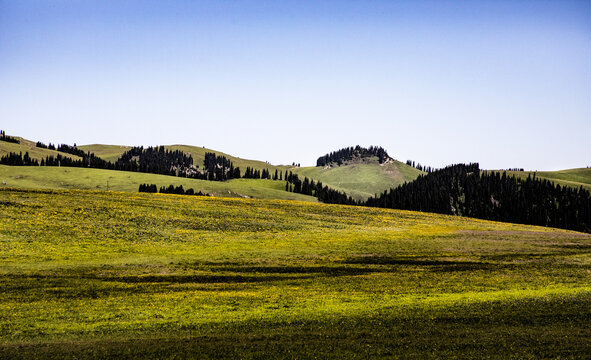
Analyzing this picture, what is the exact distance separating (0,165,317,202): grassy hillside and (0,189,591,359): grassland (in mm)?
76243

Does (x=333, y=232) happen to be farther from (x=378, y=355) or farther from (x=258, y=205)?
(x=378, y=355)

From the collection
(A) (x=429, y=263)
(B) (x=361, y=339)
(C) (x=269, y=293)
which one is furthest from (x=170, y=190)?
(B) (x=361, y=339)

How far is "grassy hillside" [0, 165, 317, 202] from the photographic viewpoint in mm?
142625

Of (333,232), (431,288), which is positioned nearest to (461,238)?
(333,232)

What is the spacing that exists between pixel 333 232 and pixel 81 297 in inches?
2117

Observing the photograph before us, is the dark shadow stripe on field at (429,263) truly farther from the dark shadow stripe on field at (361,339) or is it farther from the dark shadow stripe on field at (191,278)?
the dark shadow stripe on field at (361,339)

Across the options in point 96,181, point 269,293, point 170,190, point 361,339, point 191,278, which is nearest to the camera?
point 361,339

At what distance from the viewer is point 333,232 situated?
7962cm

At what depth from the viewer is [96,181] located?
152500 mm

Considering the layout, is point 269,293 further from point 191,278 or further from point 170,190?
point 170,190

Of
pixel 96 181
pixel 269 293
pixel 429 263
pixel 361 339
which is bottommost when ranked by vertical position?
pixel 269 293

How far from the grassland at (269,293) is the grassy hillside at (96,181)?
250 feet

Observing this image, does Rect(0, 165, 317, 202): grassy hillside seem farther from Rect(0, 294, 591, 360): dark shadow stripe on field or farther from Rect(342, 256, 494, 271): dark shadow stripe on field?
Rect(0, 294, 591, 360): dark shadow stripe on field

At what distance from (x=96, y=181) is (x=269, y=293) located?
448ft
